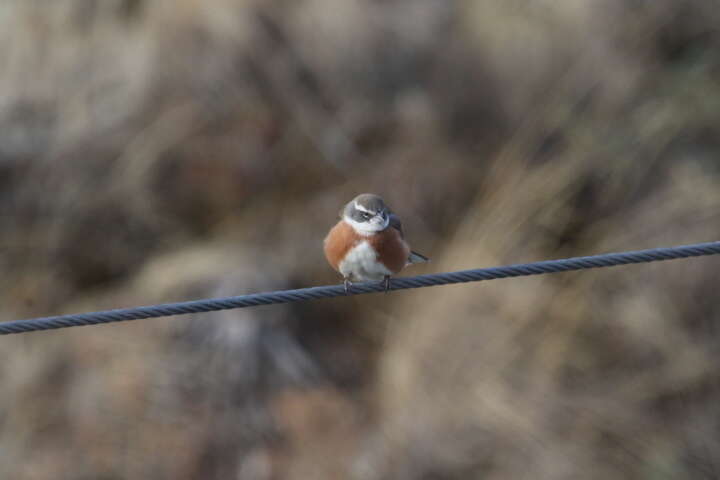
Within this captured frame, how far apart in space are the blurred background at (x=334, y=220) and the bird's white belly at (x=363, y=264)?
1628 mm

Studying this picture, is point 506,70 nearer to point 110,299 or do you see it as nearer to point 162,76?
point 162,76

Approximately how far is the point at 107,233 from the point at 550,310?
2.70 meters

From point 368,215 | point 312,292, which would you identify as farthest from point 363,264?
point 312,292

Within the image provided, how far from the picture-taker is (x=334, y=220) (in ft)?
17.7

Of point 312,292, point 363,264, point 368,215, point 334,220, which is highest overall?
point 334,220

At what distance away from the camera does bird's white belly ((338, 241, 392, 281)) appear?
3.07m

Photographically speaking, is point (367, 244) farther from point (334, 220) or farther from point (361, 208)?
point (334, 220)

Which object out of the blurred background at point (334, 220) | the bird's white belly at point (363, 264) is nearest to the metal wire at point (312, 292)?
the bird's white belly at point (363, 264)

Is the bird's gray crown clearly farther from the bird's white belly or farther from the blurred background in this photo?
the blurred background

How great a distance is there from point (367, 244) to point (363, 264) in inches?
2.7

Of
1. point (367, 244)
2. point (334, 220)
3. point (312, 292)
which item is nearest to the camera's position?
point (312, 292)

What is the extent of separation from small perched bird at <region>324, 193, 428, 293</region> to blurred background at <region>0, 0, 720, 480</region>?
1625 millimetres

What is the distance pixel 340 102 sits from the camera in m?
5.58

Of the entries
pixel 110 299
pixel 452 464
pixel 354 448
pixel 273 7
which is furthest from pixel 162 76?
pixel 452 464
